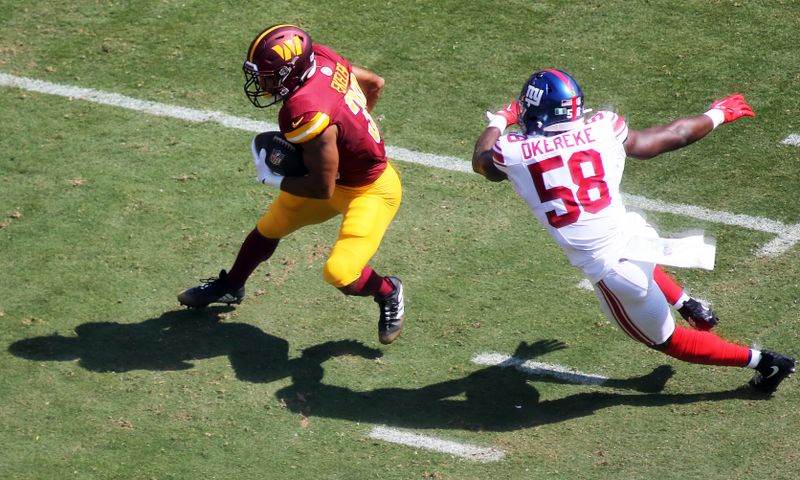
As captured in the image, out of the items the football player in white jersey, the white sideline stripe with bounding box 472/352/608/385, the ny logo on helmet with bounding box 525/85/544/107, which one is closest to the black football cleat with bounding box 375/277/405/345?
the white sideline stripe with bounding box 472/352/608/385

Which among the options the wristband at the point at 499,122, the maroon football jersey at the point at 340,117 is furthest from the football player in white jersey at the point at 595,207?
the maroon football jersey at the point at 340,117

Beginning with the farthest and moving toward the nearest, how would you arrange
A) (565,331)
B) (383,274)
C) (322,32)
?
(322,32), (383,274), (565,331)

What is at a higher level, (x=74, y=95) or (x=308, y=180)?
(x=308, y=180)

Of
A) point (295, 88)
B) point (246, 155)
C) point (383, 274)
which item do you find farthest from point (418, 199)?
point (295, 88)

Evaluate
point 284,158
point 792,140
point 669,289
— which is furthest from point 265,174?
point 792,140

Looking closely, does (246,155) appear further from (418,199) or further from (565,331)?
(565,331)

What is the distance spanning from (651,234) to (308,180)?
1815 millimetres

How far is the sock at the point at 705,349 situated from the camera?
18.1 feet

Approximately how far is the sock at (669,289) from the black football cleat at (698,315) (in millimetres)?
37

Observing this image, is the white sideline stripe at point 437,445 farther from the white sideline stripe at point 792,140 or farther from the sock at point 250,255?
the white sideline stripe at point 792,140

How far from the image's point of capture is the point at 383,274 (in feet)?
22.2

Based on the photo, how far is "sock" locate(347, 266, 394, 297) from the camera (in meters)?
5.96

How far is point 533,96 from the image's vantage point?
5336 millimetres

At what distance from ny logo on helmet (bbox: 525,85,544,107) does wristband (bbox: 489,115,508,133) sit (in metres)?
0.41
